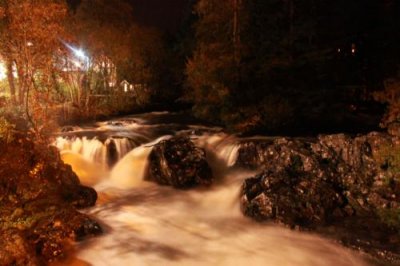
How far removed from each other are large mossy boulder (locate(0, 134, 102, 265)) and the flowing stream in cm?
62

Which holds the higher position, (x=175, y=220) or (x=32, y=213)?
(x=32, y=213)

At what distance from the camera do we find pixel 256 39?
17750 millimetres

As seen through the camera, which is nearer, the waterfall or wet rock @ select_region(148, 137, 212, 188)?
wet rock @ select_region(148, 137, 212, 188)

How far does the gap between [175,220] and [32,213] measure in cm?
448

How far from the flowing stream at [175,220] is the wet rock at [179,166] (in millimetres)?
331

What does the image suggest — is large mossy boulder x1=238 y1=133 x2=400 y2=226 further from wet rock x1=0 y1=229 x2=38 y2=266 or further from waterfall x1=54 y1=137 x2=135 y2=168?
waterfall x1=54 y1=137 x2=135 y2=168

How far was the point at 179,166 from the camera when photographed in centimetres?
1359

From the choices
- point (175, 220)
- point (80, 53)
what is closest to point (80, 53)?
point (80, 53)

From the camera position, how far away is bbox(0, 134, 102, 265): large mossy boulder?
7.20m

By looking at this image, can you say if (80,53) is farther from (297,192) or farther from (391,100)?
(391,100)

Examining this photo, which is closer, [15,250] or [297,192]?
[15,250]

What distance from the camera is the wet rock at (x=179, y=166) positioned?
44.3ft

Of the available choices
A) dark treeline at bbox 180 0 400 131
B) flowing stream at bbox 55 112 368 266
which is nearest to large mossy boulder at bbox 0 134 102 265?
flowing stream at bbox 55 112 368 266

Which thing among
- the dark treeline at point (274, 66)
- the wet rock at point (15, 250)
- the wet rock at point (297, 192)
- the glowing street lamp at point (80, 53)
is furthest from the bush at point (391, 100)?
the glowing street lamp at point (80, 53)
